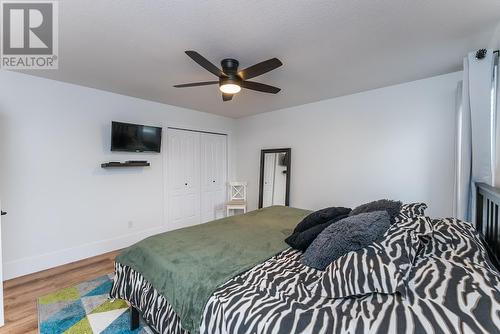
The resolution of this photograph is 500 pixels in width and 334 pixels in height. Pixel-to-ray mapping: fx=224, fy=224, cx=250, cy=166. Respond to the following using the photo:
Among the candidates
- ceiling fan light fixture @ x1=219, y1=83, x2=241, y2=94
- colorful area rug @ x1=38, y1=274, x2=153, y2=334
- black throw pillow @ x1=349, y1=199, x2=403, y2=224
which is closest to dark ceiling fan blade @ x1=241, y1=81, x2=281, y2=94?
ceiling fan light fixture @ x1=219, y1=83, x2=241, y2=94

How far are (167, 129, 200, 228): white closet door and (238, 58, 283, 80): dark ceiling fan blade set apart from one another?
2454 mm

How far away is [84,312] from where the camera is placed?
1.96 m

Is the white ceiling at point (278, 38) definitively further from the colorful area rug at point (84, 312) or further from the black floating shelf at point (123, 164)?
the colorful area rug at point (84, 312)

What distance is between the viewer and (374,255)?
1080 millimetres

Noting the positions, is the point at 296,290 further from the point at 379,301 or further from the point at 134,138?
the point at 134,138

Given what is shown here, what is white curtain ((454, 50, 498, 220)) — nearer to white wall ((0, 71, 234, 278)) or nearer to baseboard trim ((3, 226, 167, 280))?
white wall ((0, 71, 234, 278))

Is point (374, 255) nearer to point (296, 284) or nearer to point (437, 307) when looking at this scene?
point (437, 307)

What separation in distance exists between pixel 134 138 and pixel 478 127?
3.95 m

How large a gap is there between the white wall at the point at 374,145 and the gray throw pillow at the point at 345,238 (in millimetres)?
1948

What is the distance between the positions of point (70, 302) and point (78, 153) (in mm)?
1848

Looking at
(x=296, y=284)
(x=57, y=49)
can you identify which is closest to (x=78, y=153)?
(x=57, y=49)

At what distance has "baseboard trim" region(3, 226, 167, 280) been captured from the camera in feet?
8.57

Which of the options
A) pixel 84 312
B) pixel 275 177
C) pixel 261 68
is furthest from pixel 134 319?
pixel 275 177

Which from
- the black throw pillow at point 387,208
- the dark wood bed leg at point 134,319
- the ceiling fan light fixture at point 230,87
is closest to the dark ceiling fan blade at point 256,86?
the ceiling fan light fixture at point 230,87
